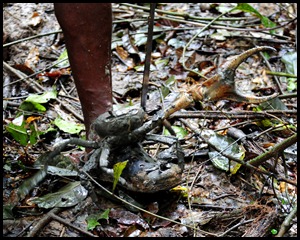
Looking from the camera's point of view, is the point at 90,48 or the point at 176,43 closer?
the point at 90,48

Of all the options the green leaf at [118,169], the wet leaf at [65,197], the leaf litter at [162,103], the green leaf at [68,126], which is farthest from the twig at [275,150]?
the green leaf at [68,126]

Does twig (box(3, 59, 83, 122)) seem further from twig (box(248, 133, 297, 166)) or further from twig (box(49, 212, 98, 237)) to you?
twig (box(248, 133, 297, 166))

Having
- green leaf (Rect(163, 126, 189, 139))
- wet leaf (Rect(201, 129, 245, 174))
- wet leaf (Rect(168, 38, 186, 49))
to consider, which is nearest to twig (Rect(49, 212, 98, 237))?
wet leaf (Rect(201, 129, 245, 174))

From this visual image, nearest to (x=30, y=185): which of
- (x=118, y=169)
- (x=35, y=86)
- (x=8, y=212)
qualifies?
(x=8, y=212)

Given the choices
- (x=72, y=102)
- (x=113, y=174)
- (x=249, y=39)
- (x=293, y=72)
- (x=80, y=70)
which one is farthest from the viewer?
(x=249, y=39)

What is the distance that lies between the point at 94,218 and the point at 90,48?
73 cm

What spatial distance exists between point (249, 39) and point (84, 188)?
6.87ft

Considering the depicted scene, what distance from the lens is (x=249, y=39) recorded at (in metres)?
3.63

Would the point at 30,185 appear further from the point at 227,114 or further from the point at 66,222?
the point at 227,114

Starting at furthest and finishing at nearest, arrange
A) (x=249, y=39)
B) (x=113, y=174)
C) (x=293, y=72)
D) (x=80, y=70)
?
(x=249, y=39) → (x=293, y=72) → (x=80, y=70) → (x=113, y=174)

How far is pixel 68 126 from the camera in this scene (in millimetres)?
2730

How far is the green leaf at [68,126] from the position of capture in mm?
2689

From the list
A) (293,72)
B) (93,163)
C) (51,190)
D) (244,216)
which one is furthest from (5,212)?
(293,72)

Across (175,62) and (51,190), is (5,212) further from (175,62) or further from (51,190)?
(175,62)
